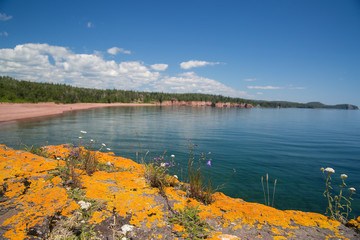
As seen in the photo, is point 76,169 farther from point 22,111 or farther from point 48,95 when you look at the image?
point 48,95

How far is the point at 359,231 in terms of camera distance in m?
3.12

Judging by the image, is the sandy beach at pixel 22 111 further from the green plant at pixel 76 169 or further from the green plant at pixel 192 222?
the green plant at pixel 192 222

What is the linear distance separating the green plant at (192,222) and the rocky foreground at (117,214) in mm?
18

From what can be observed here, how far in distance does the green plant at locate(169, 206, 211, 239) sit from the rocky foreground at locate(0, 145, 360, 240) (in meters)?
0.02

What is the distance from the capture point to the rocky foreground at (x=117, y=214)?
2.72 m

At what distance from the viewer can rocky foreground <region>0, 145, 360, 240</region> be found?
8.93 ft

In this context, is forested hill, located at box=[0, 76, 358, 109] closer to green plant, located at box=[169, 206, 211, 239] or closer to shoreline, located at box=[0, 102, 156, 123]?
shoreline, located at box=[0, 102, 156, 123]

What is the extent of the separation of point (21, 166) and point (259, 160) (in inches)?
453

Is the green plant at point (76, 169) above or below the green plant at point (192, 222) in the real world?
above

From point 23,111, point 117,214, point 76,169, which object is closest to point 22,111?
point 23,111

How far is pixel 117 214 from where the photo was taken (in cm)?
311

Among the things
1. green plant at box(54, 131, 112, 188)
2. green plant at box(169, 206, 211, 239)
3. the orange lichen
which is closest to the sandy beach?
green plant at box(54, 131, 112, 188)

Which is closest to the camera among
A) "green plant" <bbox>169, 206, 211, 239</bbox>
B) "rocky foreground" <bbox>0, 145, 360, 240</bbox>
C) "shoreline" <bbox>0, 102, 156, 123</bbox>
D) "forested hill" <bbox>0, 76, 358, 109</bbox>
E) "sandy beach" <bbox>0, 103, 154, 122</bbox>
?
"rocky foreground" <bbox>0, 145, 360, 240</bbox>

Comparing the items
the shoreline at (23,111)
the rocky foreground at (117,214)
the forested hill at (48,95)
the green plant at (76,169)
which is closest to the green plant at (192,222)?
the rocky foreground at (117,214)
